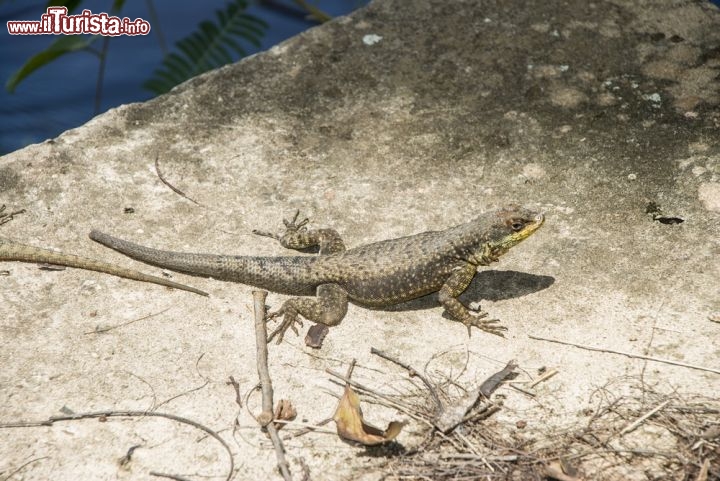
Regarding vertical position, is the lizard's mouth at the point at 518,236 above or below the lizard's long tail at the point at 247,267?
above

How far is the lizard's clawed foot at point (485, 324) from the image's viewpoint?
221 inches

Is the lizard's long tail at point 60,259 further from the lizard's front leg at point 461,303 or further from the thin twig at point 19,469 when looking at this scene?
the lizard's front leg at point 461,303

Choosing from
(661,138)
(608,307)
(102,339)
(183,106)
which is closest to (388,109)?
(183,106)

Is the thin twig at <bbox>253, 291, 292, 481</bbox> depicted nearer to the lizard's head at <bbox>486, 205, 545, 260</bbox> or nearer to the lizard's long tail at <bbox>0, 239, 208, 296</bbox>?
the lizard's long tail at <bbox>0, 239, 208, 296</bbox>

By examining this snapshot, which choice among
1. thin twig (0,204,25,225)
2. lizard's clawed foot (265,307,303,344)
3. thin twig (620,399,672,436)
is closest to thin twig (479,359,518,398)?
thin twig (620,399,672,436)

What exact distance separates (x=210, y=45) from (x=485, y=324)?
18.0ft

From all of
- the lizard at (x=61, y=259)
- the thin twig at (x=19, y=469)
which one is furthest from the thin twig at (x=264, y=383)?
the thin twig at (x=19, y=469)

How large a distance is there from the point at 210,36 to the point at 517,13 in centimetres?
359

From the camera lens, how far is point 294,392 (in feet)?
16.8

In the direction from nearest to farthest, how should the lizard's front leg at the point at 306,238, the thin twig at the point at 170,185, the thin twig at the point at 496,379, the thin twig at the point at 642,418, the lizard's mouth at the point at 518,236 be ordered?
the thin twig at the point at 642,418 < the thin twig at the point at 496,379 < the lizard's mouth at the point at 518,236 < the lizard's front leg at the point at 306,238 < the thin twig at the point at 170,185

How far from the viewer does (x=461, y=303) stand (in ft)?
19.7

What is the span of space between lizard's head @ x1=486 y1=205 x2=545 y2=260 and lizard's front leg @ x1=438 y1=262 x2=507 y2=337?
0.84 feet

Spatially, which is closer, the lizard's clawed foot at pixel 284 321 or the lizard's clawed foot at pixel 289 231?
the lizard's clawed foot at pixel 284 321

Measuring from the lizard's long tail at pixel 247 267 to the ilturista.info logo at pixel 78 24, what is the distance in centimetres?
372
